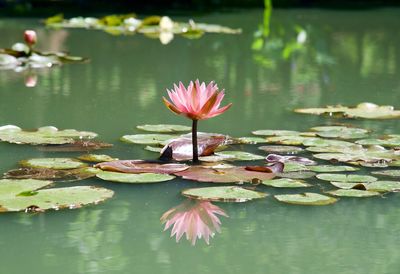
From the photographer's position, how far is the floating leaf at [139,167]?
7.48ft

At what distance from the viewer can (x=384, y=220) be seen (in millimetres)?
1958

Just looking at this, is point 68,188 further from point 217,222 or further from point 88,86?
point 88,86

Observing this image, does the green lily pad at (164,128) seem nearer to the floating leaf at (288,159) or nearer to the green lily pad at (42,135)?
the green lily pad at (42,135)

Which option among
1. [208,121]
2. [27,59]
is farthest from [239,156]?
[27,59]

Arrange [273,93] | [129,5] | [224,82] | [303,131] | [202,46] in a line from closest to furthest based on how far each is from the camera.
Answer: [303,131] < [273,93] < [224,82] < [202,46] < [129,5]

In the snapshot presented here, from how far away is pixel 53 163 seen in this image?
234cm

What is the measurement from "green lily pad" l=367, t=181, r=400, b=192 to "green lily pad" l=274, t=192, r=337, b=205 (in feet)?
0.41

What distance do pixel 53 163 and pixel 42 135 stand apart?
392 mm

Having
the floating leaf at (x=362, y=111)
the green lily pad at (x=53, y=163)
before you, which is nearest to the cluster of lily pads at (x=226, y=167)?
the green lily pad at (x=53, y=163)

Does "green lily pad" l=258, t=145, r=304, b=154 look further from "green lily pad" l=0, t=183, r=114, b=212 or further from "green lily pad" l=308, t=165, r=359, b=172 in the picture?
"green lily pad" l=0, t=183, r=114, b=212

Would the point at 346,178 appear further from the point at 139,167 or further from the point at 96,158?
the point at 96,158

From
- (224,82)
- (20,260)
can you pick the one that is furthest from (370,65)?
(20,260)

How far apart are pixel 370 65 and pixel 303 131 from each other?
1.96 meters

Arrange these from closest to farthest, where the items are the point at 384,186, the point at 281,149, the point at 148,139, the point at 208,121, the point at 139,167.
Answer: the point at 384,186 → the point at 139,167 → the point at 281,149 → the point at 148,139 → the point at 208,121
